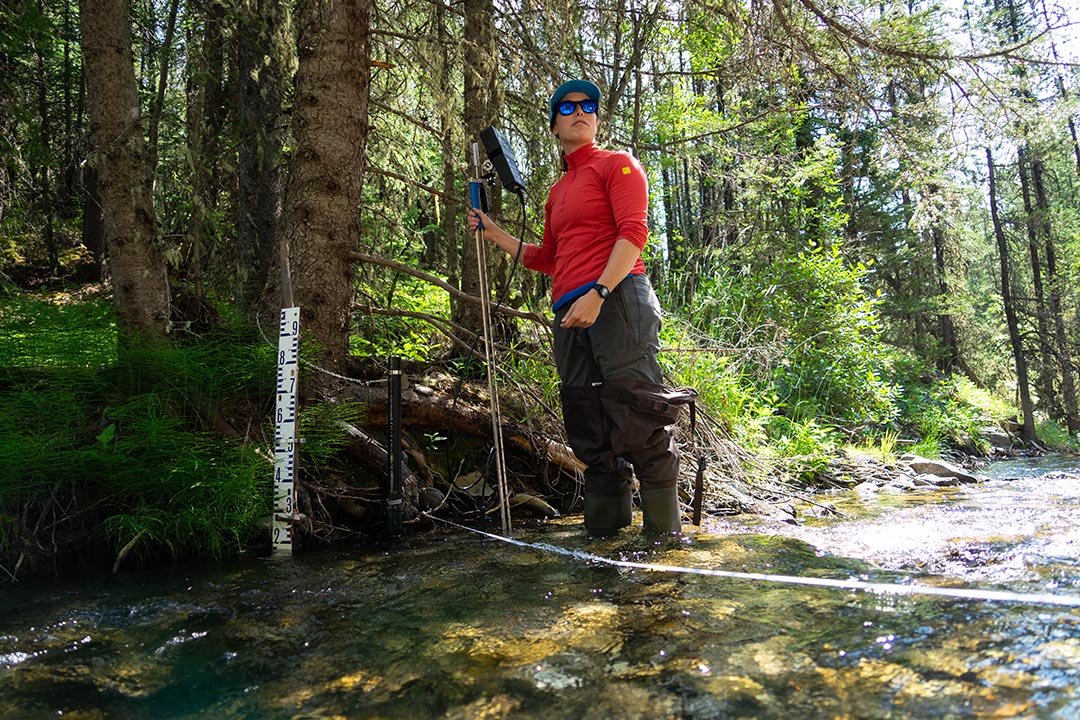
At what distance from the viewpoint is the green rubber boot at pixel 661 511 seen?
350cm

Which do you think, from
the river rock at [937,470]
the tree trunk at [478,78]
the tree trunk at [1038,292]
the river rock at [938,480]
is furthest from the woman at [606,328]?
the tree trunk at [1038,292]

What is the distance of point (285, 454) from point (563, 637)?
6.88 feet

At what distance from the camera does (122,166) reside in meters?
4.24

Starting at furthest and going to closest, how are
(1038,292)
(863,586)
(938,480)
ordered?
(1038,292) < (938,480) < (863,586)

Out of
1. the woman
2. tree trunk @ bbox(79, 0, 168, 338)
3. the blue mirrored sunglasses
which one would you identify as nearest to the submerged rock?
the woman

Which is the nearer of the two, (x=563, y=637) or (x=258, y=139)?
(x=563, y=637)

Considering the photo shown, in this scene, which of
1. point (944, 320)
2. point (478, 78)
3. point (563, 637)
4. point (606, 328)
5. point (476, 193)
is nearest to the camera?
point (563, 637)

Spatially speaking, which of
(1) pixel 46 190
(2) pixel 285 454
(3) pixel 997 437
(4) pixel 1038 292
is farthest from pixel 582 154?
(4) pixel 1038 292

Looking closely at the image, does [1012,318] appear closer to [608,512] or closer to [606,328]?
[608,512]

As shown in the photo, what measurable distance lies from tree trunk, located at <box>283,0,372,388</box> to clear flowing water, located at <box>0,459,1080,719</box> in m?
1.72

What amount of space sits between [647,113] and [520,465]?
32.6 ft

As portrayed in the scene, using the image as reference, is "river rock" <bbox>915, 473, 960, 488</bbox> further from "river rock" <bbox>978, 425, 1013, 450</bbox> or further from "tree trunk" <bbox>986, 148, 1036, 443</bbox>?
"tree trunk" <bbox>986, 148, 1036, 443</bbox>

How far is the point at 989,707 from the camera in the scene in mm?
1361

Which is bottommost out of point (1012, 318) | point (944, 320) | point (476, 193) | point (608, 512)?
point (608, 512)
